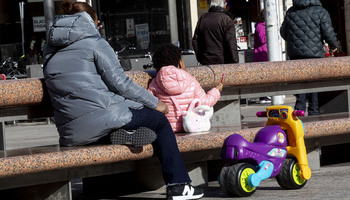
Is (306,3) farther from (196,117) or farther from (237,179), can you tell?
(237,179)

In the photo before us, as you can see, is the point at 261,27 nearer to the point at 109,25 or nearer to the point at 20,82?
the point at 109,25

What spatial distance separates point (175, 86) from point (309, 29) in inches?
135

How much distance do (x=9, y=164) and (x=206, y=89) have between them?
2.21 metres

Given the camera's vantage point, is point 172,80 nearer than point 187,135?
No

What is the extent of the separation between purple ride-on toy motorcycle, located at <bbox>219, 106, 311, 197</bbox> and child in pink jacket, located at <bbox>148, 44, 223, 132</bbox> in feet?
1.69

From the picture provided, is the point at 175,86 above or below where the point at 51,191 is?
above

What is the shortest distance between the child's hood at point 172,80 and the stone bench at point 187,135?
0.67ft

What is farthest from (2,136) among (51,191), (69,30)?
(69,30)

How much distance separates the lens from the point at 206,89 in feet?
23.1

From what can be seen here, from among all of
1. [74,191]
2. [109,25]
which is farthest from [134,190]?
[109,25]

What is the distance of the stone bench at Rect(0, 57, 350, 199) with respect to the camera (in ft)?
18.2

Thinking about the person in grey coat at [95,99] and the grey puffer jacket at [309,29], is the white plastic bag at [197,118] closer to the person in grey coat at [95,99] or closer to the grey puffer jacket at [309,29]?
the person in grey coat at [95,99]

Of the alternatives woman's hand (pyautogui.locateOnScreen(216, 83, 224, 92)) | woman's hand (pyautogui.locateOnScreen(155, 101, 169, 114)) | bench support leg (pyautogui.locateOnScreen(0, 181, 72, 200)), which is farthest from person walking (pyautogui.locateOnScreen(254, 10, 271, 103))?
bench support leg (pyautogui.locateOnScreen(0, 181, 72, 200))

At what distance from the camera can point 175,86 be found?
6.49 meters
